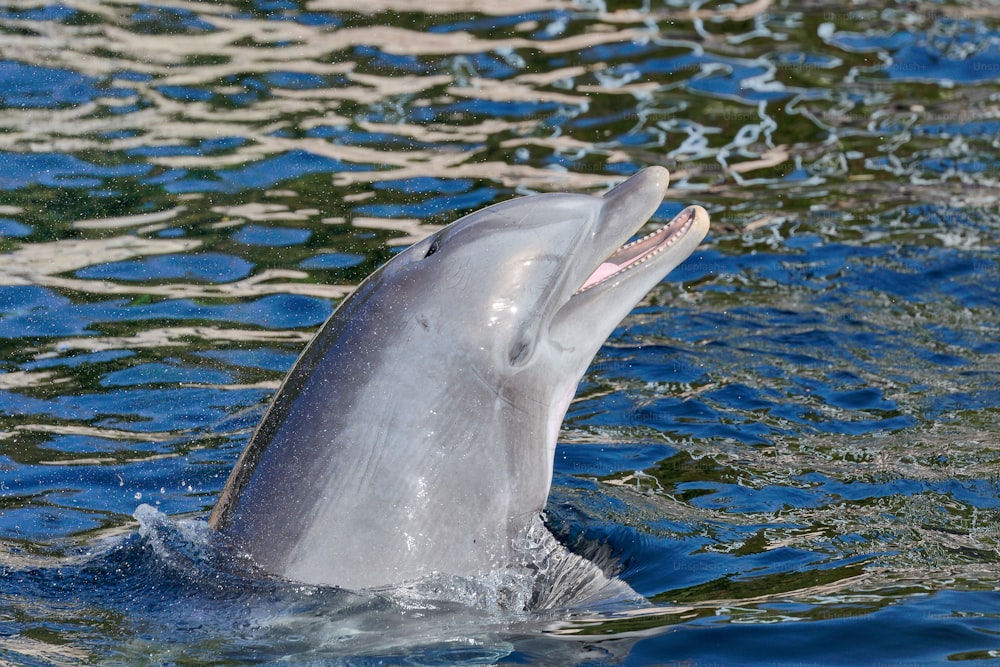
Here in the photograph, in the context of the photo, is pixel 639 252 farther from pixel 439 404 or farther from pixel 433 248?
pixel 439 404

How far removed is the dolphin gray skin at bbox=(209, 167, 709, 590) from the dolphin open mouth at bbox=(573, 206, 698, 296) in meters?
0.02

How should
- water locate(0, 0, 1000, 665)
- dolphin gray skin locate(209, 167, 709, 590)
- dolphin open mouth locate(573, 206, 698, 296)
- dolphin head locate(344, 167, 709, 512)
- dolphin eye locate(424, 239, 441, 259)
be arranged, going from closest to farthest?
1. dolphin gray skin locate(209, 167, 709, 590)
2. water locate(0, 0, 1000, 665)
3. dolphin head locate(344, 167, 709, 512)
4. dolphin eye locate(424, 239, 441, 259)
5. dolphin open mouth locate(573, 206, 698, 296)

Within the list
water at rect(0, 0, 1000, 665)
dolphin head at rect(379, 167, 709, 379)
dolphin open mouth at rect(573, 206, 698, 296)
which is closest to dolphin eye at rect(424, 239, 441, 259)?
dolphin head at rect(379, 167, 709, 379)

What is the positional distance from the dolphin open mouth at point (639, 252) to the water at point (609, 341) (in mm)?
1236

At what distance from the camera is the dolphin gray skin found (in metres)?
4.72

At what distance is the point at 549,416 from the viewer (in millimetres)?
5113

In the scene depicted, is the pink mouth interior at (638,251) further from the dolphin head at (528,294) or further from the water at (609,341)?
the water at (609,341)

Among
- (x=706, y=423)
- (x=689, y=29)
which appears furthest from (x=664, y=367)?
(x=689, y=29)

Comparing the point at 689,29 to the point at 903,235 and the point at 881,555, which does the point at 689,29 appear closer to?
the point at 903,235

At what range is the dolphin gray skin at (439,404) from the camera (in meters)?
4.72

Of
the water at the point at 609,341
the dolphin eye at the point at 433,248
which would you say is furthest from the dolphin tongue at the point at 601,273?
the water at the point at 609,341

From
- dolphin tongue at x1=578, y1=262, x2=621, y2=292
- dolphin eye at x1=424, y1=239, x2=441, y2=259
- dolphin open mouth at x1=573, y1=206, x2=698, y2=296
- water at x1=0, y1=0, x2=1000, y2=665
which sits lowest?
water at x1=0, y1=0, x2=1000, y2=665

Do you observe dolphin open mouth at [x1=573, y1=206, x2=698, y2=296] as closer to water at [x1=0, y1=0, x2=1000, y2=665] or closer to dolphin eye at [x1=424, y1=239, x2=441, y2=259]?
dolphin eye at [x1=424, y1=239, x2=441, y2=259]

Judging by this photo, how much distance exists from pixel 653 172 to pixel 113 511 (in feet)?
10.2
